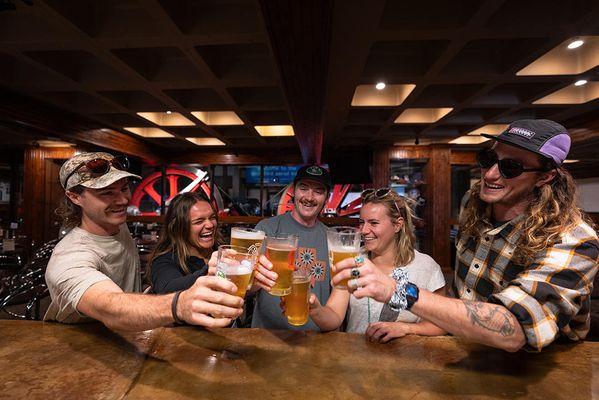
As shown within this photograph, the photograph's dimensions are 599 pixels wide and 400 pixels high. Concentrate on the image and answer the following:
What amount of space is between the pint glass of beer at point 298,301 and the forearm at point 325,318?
1.10 feet

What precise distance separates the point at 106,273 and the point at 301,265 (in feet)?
4.32

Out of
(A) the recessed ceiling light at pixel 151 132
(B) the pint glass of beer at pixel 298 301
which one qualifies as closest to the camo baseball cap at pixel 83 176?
(B) the pint glass of beer at pixel 298 301

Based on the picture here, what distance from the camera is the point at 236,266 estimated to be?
1.13 meters

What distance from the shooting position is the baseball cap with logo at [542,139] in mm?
1486

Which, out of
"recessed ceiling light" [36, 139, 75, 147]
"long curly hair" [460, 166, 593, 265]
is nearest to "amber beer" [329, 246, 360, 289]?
"long curly hair" [460, 166, 593, 265]

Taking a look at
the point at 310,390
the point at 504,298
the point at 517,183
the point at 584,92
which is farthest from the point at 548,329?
the point at 584,92

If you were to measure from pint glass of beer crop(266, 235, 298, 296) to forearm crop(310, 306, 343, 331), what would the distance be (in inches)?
Answer: 16.9

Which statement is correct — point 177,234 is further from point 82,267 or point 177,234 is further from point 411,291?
point 411,291

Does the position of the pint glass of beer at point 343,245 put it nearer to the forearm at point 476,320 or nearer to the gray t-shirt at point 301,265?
the forearm at point 476,320

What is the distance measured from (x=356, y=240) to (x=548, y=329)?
0.78 metres

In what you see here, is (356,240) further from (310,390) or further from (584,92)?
(584,92)

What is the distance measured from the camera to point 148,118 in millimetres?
6746

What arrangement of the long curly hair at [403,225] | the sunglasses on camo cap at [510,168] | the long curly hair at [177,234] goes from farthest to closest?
the long curly hair at [177,234], the long curly hair at [403,225], the sunglasses on camo cap at [510,168]

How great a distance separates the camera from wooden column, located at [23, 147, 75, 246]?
27.9 ft
